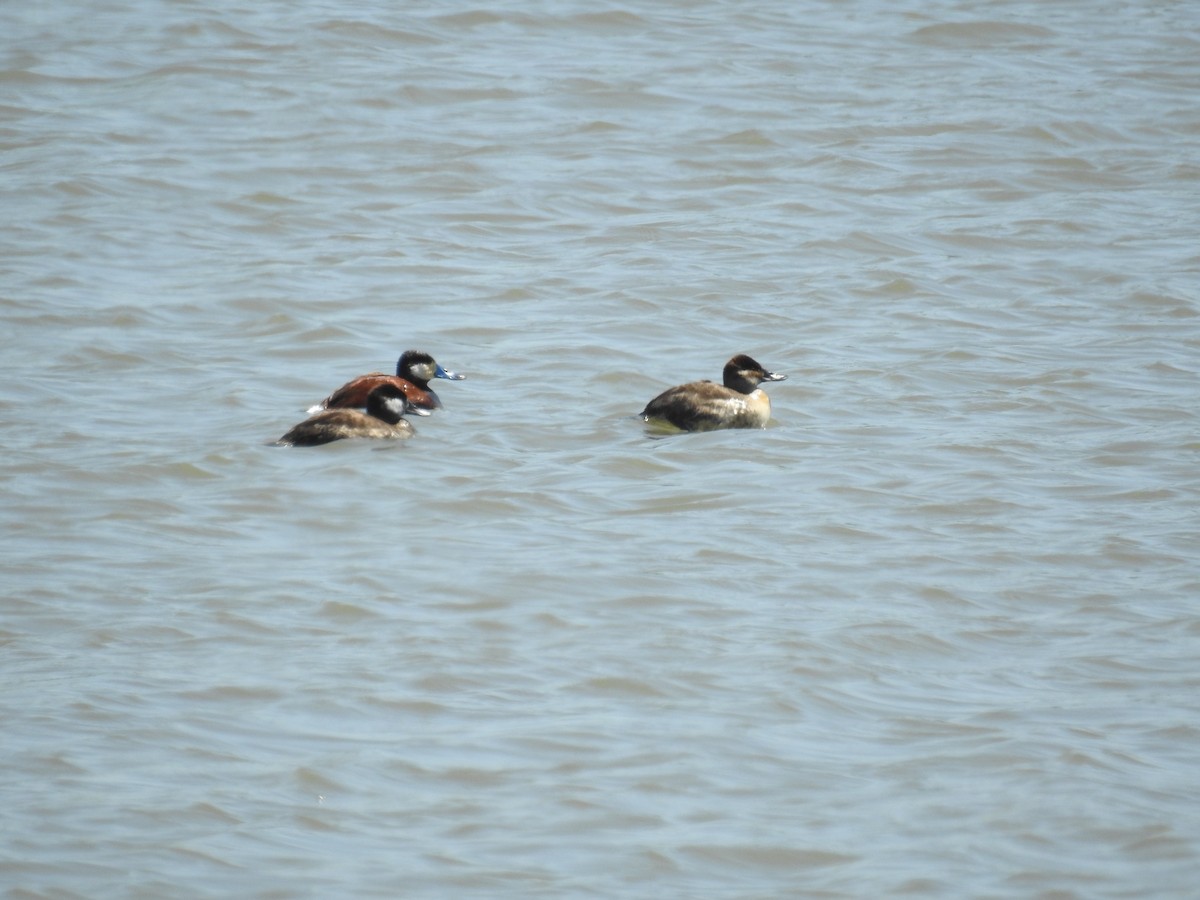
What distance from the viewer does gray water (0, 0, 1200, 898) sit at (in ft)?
19.3

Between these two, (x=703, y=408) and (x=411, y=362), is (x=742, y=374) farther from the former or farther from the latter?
(x=411, y=362)

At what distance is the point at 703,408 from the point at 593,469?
0.98 m

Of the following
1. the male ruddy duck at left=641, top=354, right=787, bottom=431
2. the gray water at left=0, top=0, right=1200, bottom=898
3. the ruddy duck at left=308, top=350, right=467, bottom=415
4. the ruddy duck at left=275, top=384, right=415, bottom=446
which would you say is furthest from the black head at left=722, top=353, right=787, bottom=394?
the ruddy duck at left=275, top=384, right=415, bottom=446

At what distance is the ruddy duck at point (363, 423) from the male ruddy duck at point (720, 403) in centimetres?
144

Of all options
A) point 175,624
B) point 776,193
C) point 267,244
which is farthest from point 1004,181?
point 175,624

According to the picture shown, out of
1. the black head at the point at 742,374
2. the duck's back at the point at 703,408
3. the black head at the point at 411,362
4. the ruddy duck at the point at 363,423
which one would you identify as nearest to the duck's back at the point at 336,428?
the ruddy duck at the point at 363,423

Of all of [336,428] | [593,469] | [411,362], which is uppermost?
[411,362]

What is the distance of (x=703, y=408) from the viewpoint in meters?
10.5

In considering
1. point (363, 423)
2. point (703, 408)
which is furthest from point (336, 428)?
point (703, 408)

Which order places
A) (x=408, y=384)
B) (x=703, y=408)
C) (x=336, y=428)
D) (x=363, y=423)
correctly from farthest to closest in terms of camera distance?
(x=408, y=384) → (x=703, y=408) → (x=363, y=423) → (x=336, y=428)

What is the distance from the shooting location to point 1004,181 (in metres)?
16.5

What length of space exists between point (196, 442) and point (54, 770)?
422 centimetres

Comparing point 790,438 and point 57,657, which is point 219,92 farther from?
point 57,657

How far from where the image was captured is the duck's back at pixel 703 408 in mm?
10492
